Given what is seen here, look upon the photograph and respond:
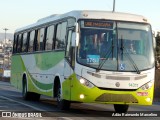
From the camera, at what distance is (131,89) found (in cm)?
1542

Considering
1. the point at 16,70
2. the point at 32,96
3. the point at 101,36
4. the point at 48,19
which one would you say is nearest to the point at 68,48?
the point at 101,36

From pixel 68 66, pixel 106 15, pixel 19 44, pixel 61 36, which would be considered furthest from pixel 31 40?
pixel 106 15

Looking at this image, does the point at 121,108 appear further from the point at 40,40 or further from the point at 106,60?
the point at 40,40

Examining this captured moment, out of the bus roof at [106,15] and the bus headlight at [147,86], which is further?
the bus roof at [106,15]

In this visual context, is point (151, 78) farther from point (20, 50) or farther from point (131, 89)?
point (20, 50)

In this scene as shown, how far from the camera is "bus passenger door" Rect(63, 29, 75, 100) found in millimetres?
15961

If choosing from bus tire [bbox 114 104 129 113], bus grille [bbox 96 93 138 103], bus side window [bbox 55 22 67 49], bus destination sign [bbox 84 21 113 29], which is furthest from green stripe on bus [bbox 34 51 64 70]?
bus grille [bbox 96 93 138 103]

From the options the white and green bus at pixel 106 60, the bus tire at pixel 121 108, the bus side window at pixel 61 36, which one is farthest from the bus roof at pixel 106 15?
the bus tire at pixel 121 108

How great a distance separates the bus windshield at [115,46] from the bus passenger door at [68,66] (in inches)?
20.9

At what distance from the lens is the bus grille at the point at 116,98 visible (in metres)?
15.2

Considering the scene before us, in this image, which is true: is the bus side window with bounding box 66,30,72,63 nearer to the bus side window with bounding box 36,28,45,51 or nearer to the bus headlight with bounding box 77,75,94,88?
the bus headlight with bounding box 77,75,94,88

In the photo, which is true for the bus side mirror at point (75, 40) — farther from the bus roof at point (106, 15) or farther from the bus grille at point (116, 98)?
the bus grille at point (116, 98)

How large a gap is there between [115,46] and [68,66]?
1.74 m

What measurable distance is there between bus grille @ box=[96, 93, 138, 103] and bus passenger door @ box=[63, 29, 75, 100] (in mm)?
1268
